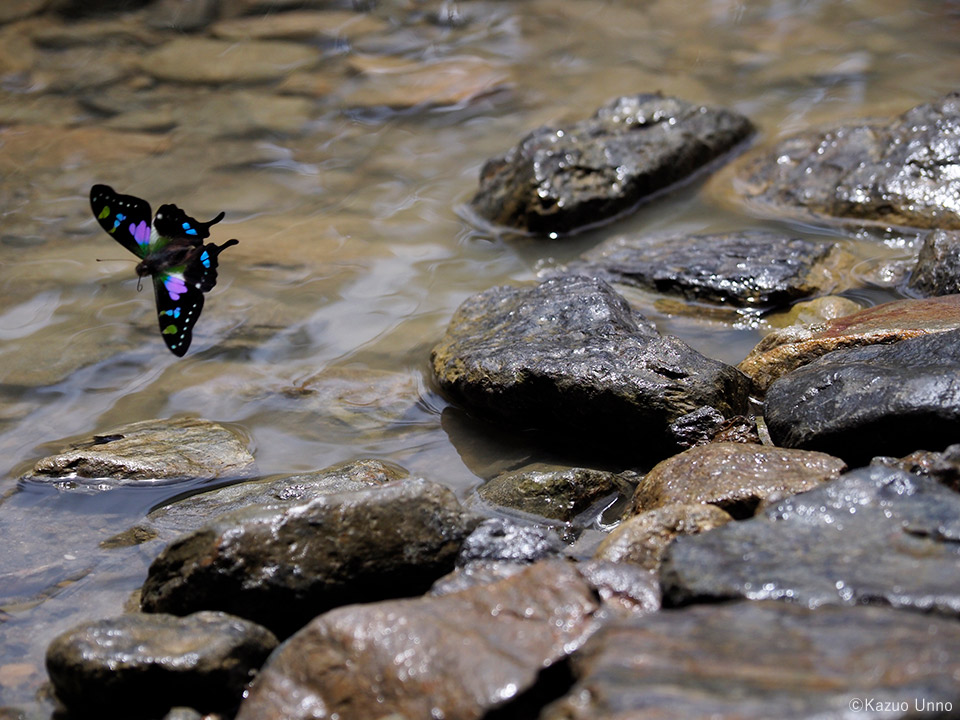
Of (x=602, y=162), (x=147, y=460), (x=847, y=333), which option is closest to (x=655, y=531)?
(x=847, y=333)

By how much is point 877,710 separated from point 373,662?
1.17m

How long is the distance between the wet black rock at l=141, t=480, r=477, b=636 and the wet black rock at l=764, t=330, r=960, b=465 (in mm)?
1355

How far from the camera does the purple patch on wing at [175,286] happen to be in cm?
423

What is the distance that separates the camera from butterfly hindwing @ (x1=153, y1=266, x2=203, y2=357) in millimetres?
4223

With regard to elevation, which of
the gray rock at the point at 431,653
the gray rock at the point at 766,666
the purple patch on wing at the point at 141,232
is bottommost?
the gray rock at the point at 431,653

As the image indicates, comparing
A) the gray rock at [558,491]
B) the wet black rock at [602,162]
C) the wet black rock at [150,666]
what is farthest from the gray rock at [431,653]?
Answer: the wet black rock at [602,162]

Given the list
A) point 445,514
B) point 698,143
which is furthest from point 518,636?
point 698,143

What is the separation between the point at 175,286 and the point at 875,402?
9.58 feet

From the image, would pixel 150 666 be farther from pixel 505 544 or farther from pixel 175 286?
pixel 175 286

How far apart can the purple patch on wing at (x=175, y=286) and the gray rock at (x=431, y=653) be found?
85.5 inches

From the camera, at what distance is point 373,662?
2.37 metres

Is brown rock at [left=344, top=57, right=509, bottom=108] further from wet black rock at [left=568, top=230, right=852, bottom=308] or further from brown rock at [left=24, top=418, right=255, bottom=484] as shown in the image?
brown rock at [left=24, top=418, right=255, bottom=484]

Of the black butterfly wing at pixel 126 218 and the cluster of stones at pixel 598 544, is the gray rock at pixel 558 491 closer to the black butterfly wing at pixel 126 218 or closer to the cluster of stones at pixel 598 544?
the cluster of stones at pixel 598 544

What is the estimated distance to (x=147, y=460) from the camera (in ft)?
13.3
